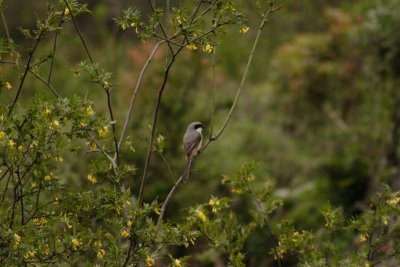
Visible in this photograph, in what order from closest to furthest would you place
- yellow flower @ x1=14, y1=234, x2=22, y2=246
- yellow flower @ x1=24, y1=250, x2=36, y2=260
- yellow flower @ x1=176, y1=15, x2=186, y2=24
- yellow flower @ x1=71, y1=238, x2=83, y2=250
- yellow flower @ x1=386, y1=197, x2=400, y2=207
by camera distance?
yellow flower @ x1=14, y1=234, x2=22, y2=246 → yellow flower @ x1=24, y1=250, x2=36, y2=260 → yellow flower @ x1=71, y1=238, x2=83, y2=250 → yellow flower @ x1=176, y1=15, x2=186, y2=24 → yellow flower @ x1=386, y1=197, x2=400, y2=207

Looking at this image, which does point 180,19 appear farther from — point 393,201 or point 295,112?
point 295,112

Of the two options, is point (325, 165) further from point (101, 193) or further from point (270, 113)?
point (101, 193)

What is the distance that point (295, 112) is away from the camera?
51.4 feet

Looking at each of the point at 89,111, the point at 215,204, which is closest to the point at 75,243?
the point at 89,111

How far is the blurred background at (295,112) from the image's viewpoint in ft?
35.7

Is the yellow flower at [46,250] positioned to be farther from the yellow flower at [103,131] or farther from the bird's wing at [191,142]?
the bird's wing at [191,142]

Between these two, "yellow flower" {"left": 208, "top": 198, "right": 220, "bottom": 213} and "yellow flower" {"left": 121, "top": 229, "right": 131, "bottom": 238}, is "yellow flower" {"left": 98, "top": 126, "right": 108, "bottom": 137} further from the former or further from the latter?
"yellow flower" {"left": 208, "top": 198, "right": 220, "bottom": 213}

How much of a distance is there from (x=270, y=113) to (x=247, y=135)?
1.91 metres

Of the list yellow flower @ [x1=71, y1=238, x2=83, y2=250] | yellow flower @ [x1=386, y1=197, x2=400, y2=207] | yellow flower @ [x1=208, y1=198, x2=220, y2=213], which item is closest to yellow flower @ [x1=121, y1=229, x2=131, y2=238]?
yellow flower @ [x1=71, y1=238, x2=83, y2=250]

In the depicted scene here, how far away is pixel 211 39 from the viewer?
4.31 m

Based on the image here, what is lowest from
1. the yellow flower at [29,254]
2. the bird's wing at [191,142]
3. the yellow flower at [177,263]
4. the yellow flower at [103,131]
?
the yellow flower at [177,263]

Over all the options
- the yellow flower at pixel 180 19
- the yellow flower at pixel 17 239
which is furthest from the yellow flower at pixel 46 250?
the yellow flower at pixel 180 19

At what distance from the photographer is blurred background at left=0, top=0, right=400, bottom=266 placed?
10.9m

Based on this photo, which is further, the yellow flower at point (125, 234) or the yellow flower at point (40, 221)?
the yellow flower at point (40, 221)
